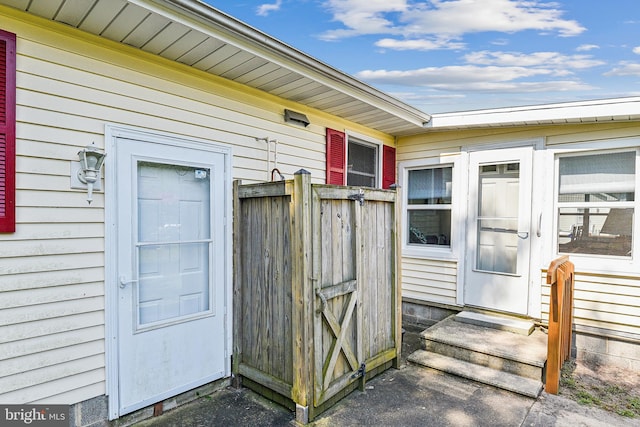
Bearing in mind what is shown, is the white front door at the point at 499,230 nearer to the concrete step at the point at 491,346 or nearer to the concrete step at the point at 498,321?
the concrete step at the point at 498,321

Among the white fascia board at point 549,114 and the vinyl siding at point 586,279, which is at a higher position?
the white fascia board at point 549,114

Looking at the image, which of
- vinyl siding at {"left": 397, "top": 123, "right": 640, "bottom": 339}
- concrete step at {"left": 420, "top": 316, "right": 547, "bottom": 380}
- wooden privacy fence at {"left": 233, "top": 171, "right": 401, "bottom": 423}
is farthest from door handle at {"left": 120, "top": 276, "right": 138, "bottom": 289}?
vinyl siding at {"left": 397, "top": 123, "right": 640, "bottom": 339}

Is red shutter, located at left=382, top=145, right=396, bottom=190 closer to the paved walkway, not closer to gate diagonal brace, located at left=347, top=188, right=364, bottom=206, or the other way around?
gate diagonal brace, located at left=347, top=188, right=364, bottom=206

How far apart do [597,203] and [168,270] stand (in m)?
4.18

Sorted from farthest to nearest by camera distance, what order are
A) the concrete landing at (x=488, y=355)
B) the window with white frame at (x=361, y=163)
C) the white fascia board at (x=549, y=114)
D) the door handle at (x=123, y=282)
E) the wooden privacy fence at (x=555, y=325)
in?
the window with white frame at (x=361, y=163), the white fascia board at (x=549, y=114), the concrete landing at (x=488, y=355), the wooden privacy fence at (x=555, y=325), the door handle at (x=123, y=282)

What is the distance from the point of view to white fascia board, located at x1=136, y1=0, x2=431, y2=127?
6.78 feet

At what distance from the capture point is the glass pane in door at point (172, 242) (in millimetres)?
2541

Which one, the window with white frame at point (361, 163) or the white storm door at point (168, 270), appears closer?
the white storm door at point (168, 270)

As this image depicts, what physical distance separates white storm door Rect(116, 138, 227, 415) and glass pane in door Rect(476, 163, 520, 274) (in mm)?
3137

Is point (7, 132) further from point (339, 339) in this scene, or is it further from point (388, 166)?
point (388, 166)

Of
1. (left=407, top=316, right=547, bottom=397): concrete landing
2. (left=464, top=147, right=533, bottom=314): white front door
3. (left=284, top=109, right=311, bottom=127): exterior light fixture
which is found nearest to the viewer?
(left=407, top=316, right=547, bottom=397): concrete landing

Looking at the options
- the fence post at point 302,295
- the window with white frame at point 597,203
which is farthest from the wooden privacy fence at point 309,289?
the window with white frame at point 597,203

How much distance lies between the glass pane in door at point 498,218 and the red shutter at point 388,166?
3.72 feet

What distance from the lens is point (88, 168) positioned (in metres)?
2.15
